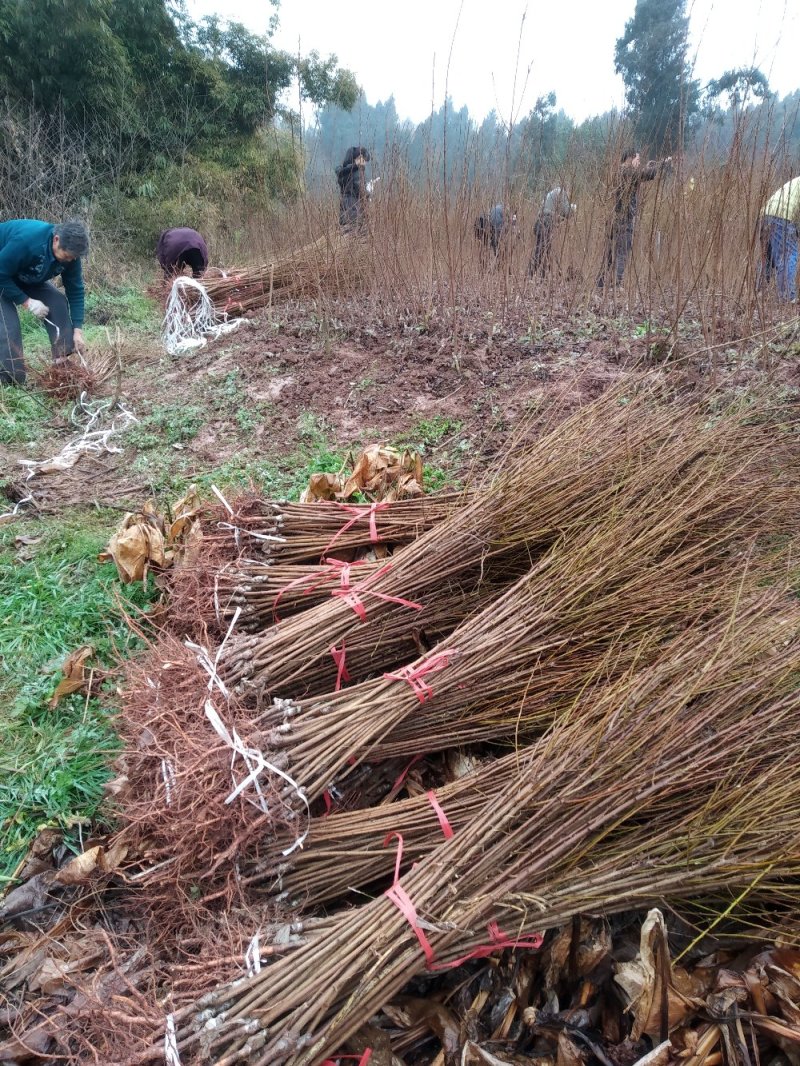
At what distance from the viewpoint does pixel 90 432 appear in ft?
14.6

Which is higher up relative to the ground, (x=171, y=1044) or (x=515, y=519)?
(x=515, y=519)

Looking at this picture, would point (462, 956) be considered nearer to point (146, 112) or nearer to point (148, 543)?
point (148, 543)

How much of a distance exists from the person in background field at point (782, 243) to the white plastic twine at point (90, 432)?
4.22 meters

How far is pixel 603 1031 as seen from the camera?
4.15ft

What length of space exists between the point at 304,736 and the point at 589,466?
4.47 feet

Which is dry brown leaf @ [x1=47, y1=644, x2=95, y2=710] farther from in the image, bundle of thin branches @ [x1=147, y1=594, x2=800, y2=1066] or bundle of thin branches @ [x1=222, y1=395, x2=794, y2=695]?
bundle of thin branches @ [x1=147, y1=594, x2=800, y2=1066]

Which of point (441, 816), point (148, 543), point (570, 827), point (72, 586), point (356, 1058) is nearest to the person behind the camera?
point (356, 1058)

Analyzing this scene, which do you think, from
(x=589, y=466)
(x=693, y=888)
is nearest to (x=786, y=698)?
(x=693, y=888)

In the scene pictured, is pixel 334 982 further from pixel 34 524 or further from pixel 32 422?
pixel 32 422

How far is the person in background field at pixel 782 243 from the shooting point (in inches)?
145

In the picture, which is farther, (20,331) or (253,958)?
(20,331)

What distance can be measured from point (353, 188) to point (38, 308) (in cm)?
321

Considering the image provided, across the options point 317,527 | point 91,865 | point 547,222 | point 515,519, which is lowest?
point 91,865

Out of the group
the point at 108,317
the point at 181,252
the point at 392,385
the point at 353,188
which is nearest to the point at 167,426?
the point at 392,385
